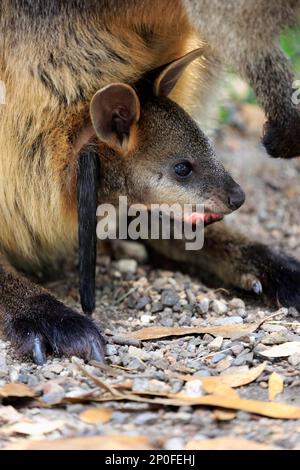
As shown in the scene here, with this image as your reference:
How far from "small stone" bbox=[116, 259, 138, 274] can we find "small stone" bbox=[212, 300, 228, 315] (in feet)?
2.37

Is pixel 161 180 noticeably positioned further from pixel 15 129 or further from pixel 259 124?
pixel 259 124

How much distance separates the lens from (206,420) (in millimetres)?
2811

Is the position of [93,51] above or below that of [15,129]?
above

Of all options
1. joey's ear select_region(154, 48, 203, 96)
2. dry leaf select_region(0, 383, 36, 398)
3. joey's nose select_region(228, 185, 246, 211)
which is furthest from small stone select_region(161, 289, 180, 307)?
dry leaf select_region(0, 383, 36, 398)

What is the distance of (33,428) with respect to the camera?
2770 mm

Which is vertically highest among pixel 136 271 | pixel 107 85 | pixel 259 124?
pixel 107 85

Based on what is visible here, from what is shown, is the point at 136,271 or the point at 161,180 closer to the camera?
the point at 161,180

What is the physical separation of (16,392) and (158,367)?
1.78 ft

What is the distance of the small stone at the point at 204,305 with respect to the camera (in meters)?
4.12

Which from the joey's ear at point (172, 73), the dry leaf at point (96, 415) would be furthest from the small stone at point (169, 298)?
the dry leaf at point (96, 415)

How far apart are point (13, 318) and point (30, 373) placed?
432 millimetres

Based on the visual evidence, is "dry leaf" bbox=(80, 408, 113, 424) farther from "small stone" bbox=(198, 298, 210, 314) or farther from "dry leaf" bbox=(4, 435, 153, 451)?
"small stone" bbox=(198, 298, 210, 314)
